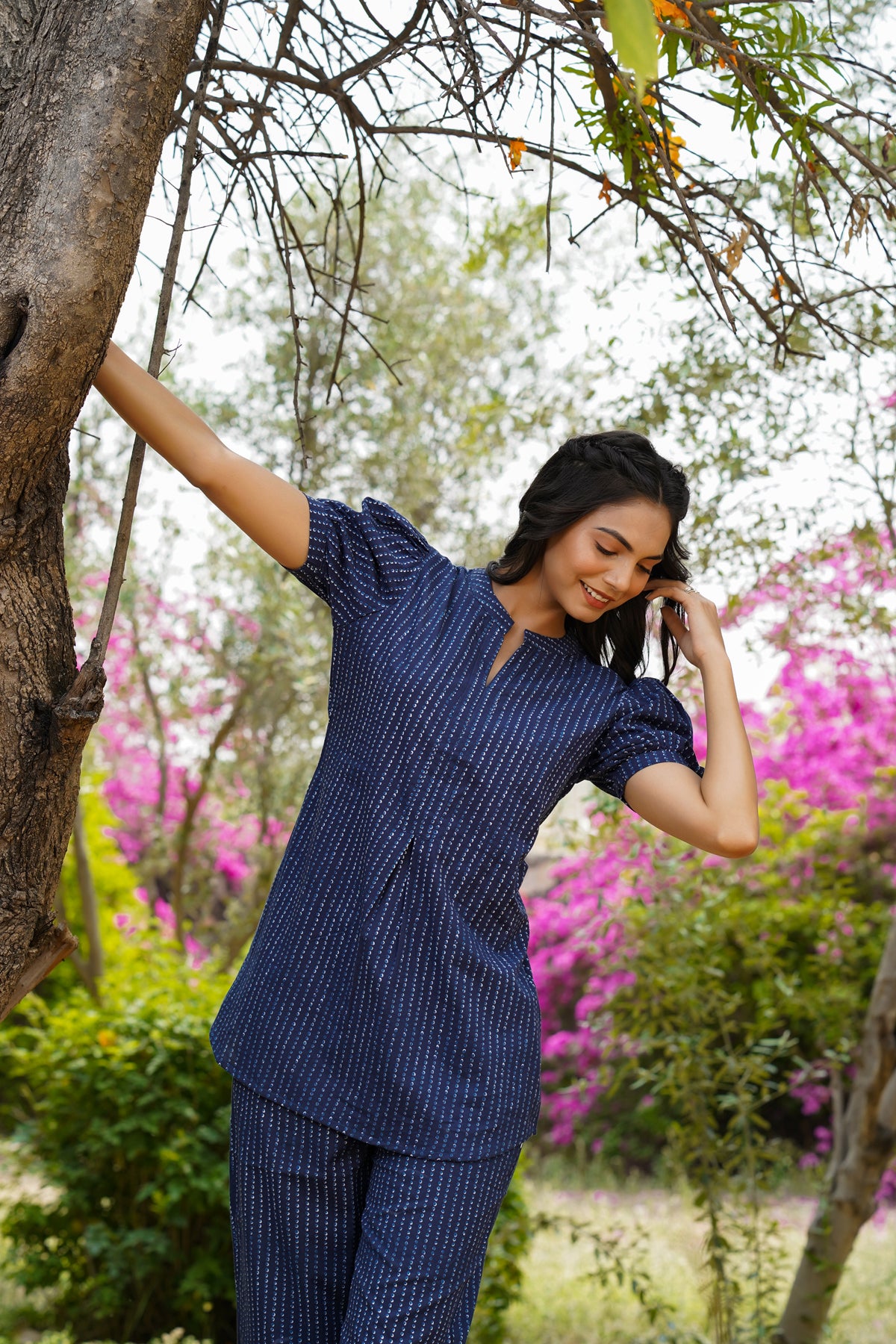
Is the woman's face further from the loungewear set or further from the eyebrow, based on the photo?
the loungewear set

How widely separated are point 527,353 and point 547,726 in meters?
3.43

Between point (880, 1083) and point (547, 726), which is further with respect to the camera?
point (880, 1083)

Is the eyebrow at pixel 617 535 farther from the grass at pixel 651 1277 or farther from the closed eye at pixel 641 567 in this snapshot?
the grass at pixel 651 1277

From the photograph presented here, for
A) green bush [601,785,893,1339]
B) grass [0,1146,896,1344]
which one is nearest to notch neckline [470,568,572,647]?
green bush [601,785,893,1339]

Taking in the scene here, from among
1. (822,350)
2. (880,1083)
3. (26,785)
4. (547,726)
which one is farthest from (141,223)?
(880,1083)

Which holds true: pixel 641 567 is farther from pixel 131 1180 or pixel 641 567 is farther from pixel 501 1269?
pixel 131 1180

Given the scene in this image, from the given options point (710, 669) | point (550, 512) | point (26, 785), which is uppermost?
point (550, 512)

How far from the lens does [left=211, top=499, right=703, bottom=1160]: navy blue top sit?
143 centimetres

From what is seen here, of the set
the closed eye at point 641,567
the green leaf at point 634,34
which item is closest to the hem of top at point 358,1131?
the closed eye at point 641,567

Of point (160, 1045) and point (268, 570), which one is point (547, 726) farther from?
point (268, 570)

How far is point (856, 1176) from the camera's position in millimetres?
3094

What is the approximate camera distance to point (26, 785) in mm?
1234

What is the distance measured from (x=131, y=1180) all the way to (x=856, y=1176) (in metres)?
→ 1.81

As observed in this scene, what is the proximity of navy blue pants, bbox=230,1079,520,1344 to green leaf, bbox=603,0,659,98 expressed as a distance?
3.86 ft
